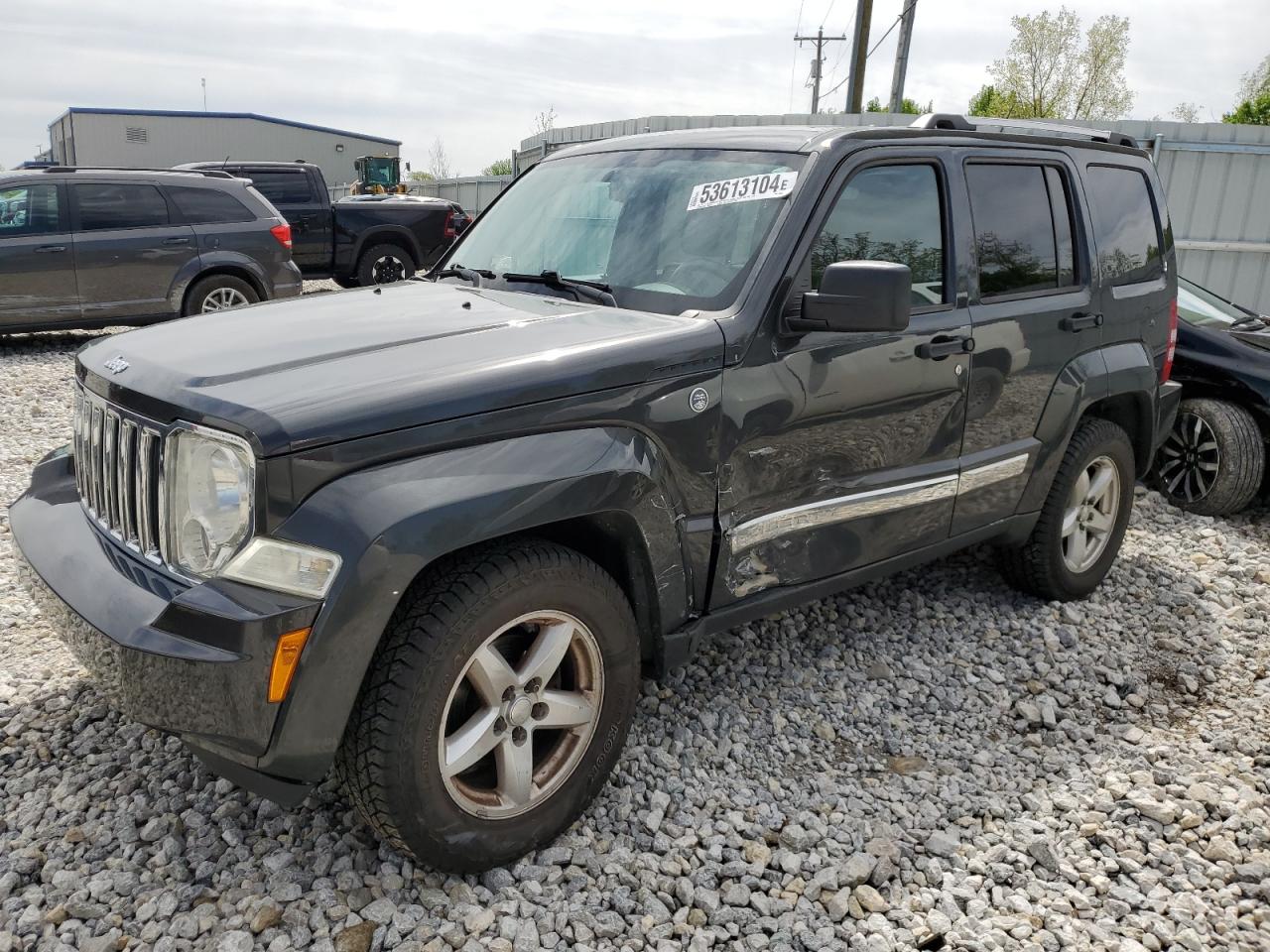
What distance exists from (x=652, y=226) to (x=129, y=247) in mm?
7957

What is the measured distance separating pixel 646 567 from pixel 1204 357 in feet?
16.6

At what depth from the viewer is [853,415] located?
329 cm

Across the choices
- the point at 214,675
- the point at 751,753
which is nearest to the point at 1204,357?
the point at 751,753

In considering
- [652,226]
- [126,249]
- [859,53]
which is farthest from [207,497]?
[859,53]

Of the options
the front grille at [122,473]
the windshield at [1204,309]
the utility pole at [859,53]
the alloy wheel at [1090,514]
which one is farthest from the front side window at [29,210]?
the utility pole at [859,53]

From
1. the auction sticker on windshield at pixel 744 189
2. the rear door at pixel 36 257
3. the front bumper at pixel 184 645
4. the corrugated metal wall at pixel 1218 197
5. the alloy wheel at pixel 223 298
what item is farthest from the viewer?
the corrugated metal wall at pixel 1218 197

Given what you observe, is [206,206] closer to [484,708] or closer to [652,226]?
[652,226]

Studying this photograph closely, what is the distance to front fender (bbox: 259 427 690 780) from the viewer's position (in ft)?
7.22

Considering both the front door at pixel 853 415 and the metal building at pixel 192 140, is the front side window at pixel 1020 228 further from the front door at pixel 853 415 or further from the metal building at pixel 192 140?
the metal building at pixel 192 140

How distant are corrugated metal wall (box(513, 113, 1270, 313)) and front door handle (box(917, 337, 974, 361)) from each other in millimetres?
8735

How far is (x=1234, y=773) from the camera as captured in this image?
3424 mm

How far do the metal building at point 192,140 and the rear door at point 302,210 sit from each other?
2657cm

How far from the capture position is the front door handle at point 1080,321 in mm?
4121

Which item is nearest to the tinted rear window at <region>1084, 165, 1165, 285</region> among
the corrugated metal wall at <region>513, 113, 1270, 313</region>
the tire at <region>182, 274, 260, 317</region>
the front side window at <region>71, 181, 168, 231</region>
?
the corrugated metal wall at <region>513, 113, 1270, 313</region>
